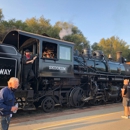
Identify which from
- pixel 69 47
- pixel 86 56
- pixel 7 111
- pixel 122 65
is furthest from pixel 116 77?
pixel 7 111

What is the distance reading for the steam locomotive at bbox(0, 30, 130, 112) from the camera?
271 inches

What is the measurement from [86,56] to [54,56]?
3.25 metres

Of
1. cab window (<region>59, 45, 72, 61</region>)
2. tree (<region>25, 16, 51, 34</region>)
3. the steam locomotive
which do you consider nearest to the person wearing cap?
the steam locomotive

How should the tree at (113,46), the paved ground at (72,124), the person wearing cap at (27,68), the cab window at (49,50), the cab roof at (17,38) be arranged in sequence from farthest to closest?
the tree at (113,46) → the cab window at (49,50) → the cab roof at (17,38) → the person wearing cap at (27,68) → the paved ground at (72,124)

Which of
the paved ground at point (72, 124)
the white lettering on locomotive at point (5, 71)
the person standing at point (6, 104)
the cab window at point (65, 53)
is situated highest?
the cab window at point (65, 53)

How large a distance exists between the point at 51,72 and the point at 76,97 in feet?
6.47

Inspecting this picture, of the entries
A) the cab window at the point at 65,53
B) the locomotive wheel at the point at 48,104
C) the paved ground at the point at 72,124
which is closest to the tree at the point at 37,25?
the cab window at the point at 65,53

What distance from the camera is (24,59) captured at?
736cm

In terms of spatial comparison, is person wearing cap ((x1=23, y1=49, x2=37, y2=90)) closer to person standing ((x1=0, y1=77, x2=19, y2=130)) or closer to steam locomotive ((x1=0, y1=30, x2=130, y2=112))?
steam locomotive ((x1=0, y1=30, x2=130, y2=112))

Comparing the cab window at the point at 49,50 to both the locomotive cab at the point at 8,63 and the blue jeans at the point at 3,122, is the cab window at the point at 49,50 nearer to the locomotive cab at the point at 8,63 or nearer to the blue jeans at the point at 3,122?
the locomotive cab at the point at 8,63

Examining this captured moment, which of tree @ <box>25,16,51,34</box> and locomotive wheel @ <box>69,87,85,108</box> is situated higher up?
tree @ <box>25,16,51,34</box>

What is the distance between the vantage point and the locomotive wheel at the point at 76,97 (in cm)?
901

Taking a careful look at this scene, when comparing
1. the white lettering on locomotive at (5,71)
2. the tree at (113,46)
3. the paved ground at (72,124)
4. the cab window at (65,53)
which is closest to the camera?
the paved ground at (72,124)

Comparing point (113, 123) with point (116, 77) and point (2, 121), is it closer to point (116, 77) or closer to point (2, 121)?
point (2, 121)
